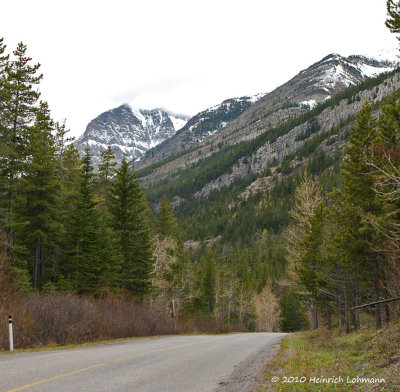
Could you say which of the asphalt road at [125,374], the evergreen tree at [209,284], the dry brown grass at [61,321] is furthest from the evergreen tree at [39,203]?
the evergreen tree at [209,284]

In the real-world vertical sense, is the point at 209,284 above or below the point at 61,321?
below

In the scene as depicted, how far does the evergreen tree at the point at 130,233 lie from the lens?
2747 cm

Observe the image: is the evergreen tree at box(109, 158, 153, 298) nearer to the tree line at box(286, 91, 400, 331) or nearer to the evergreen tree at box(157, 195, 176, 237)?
the tree line at box(286, 91, 400, 331)

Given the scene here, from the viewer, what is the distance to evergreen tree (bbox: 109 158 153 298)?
27469mm

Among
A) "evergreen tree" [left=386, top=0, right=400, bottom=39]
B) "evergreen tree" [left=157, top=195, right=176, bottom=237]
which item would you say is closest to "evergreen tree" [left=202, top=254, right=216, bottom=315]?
"evergreen tree" [left=157, top=195, right=176, bottom=237]

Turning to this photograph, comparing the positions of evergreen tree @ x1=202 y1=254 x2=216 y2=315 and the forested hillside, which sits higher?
the forested hillside

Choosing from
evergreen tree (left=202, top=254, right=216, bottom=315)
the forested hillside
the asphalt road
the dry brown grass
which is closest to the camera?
the asphalt road

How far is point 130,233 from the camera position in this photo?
27578 mm

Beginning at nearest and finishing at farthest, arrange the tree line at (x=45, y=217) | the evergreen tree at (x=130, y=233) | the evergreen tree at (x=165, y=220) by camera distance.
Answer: the tree line at (x=45, y=217) < the evergreen tree at (x=130, y=233) < the evergreen tree at (x=165, y=220)

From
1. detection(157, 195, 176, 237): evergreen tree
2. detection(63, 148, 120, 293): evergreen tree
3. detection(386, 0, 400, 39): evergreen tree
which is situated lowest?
detection(63, 148, 120, 293): evergreen tree

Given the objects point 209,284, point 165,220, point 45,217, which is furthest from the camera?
point 209,284

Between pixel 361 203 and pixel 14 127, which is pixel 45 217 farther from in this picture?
pixel 361 203

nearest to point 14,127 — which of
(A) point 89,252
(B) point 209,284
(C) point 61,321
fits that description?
(A) point 89,252

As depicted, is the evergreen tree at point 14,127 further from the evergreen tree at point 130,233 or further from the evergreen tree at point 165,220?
the evergreen tree at point 165,220
